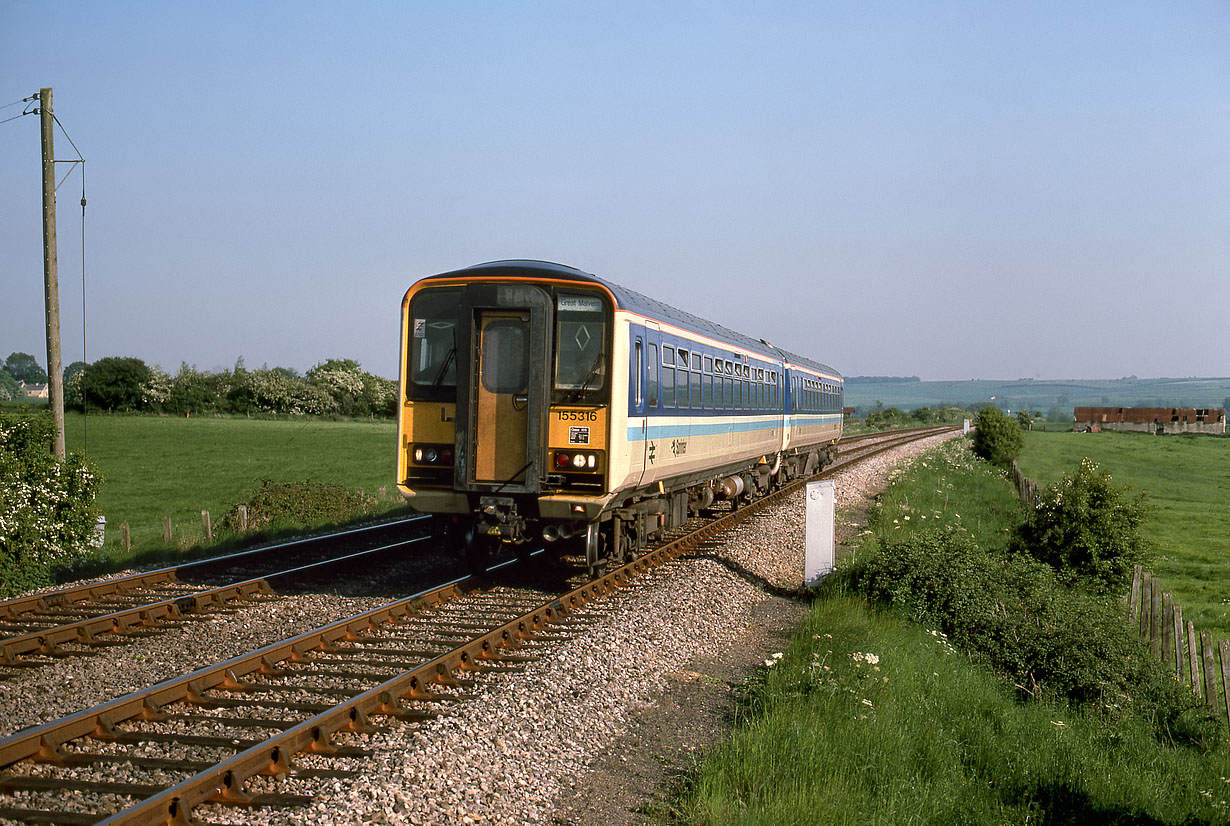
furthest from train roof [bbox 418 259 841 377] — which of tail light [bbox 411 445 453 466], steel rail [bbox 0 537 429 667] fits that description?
steel rail [bbox 0 537 429 667]

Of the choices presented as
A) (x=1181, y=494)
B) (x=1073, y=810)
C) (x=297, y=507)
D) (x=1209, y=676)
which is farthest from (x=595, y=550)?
(x=1181, y=494)

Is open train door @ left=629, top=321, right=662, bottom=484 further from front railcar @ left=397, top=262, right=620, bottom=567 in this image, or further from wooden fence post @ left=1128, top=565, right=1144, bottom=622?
wooden fence post @ left=1128, top=565, right=1144, bottom=622

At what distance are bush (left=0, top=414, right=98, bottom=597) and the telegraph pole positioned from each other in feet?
4.46

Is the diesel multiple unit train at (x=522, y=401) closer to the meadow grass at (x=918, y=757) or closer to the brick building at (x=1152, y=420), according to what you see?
the meadow grass at (x=918, y=757)

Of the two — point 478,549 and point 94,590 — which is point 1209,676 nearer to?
point 478,549

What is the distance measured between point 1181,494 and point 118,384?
69586 millimetres

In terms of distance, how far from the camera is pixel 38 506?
11805 mm

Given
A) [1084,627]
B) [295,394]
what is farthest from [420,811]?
[295,394]

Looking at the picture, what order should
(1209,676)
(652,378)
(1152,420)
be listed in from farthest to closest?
(1152,420) < (652,378) < (1209,676)

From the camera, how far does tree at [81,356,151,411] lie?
73625mm

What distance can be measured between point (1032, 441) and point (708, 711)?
68.0 meters

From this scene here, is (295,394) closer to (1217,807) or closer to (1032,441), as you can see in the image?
(1032,441)

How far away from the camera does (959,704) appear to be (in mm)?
8234

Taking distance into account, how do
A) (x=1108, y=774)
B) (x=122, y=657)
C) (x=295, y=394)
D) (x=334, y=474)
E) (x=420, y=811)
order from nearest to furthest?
(x=420, y=811) < (x=1108, y=774) < (x=122, y=657) < (x=334, y=474) < (x=295, y=394)
